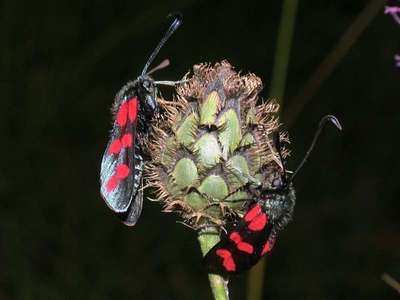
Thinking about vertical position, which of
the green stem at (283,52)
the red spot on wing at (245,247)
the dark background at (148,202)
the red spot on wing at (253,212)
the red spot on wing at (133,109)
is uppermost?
the green stem at (283,52)

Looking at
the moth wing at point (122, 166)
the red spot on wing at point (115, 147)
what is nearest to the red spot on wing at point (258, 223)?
the moth wing at point (122, 166)

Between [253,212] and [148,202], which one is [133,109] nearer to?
[253,212]

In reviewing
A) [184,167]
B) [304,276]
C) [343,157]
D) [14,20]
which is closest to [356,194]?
[343,157]

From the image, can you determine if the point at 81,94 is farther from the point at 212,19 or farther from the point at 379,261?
the point at 379,261

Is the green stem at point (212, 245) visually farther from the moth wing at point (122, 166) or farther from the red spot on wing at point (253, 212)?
the moth wing at point (122, 166)

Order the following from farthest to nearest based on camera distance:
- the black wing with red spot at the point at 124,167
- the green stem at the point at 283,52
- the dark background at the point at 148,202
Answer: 1. the dark background at the point at 148,202
2. the green stem at the point at 283,52
3. the black wing with red spot at the point at 124,167

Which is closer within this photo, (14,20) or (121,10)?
(14,20)

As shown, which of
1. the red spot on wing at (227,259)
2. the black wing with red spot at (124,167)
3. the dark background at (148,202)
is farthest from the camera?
the dark background at (148,202)
